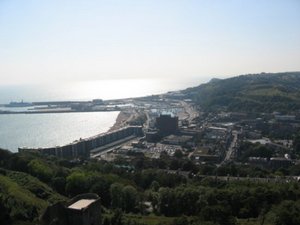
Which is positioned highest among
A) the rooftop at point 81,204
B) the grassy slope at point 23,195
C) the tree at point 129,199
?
the rooftop at point 81,204

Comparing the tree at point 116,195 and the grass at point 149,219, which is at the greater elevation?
the tree at point 116,195

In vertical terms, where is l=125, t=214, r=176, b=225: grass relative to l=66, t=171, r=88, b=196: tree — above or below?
below

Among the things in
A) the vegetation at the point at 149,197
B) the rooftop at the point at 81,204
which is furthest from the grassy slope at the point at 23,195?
the rooftop at the point at 81,204

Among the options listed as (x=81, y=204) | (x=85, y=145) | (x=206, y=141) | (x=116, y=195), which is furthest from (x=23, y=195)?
(x=206, y=141)

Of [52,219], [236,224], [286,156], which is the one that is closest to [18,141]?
[286,156]

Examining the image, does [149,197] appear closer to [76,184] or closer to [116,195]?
[116,195]

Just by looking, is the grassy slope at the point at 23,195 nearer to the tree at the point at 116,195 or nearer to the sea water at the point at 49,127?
the tree at the point at 116,195

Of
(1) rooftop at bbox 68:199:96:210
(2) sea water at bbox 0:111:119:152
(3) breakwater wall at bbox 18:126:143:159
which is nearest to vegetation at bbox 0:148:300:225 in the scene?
(1) rooftop at bbox 68:199:96:210

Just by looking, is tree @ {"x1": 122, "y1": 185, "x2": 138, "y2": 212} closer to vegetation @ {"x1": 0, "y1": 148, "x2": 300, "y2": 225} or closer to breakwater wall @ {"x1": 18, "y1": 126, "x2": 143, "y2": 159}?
vegetation @ {"x1": 0, "y1": 148, "x2": 300, "y2": 225}
